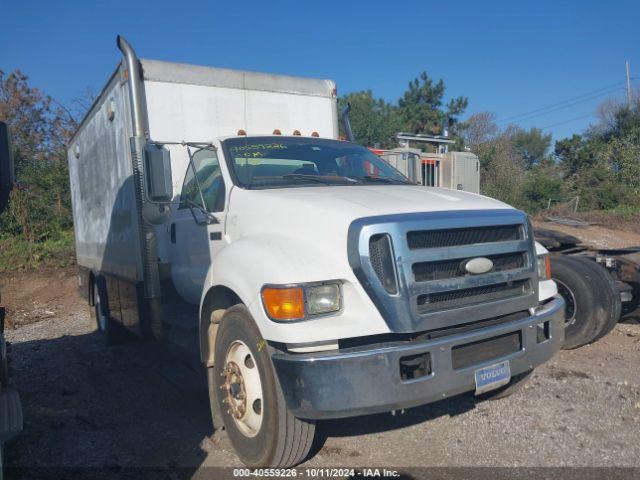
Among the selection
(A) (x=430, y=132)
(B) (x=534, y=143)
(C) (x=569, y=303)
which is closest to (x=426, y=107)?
(A) (x=430, y=132)

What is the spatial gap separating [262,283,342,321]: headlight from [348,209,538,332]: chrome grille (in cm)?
20

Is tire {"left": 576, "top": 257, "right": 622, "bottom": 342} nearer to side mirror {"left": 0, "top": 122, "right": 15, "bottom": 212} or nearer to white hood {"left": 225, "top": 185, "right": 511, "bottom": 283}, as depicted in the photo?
white hood {"left": 225, "top": 185, "right": 511, "bottom": 283}

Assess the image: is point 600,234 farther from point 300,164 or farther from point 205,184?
point 205,184

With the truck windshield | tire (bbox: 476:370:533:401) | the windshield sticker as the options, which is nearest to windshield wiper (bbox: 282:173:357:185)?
the truck windshield

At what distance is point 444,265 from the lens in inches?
134

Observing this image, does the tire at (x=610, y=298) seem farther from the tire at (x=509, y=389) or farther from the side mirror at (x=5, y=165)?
the side mirror at (x=5, y=165)

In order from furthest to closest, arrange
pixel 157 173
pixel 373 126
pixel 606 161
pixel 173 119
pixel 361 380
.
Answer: pixel 373 126, pixel 606 161, pixel 173 119, pixel 157 173, pixel 361 380

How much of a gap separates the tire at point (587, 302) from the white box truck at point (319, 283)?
185 cm

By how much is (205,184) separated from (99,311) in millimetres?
4085

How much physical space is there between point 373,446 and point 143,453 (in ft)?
5.53

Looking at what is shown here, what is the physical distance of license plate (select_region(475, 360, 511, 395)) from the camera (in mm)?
3387

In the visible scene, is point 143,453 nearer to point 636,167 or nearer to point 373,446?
point 373,446

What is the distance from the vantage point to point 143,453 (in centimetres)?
407

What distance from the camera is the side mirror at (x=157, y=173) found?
4.28 m
